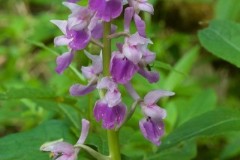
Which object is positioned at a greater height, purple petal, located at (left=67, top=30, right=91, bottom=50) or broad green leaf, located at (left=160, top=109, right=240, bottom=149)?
purple petal, located at (left=67, top=30, right=91, bottom=50)

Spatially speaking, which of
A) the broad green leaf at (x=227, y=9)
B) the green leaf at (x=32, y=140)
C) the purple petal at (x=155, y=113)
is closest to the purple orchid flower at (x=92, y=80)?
the purple petal at (x=155, y=113)

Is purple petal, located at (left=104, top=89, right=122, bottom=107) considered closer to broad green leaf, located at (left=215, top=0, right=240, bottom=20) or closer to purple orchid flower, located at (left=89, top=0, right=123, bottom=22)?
purple orchid flower, located at (left=89, top=0, right=123, bottom=22)

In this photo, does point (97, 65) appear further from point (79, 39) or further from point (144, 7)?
point (144, 7)

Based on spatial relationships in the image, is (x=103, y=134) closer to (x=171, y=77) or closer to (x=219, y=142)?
(x=171, y=77)

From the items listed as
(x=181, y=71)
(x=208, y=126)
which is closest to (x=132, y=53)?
(x=208, y=126)

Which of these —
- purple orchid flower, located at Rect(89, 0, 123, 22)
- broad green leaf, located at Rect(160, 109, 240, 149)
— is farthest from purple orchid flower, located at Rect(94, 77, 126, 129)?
broad green leaf, located at Rect(160, 109, 240, 149)

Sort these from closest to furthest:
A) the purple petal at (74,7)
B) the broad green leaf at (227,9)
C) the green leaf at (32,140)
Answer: the purple petal at (74,7)
the green leaf at (32,140)
the broad green leaf at (227,9)

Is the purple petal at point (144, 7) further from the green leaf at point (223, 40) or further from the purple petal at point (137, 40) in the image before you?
the green leaf at point (223, 40)
